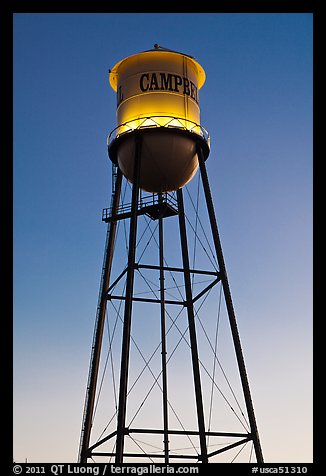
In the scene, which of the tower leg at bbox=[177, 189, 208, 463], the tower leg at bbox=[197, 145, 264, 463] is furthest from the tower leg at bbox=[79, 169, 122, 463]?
the tower leg at bbox=[197, 145, 264, 463]

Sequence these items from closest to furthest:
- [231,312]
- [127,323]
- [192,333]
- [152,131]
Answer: [127,323], [231,312], [192,333], [152,131]

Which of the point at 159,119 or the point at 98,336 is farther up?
the point at 159,119

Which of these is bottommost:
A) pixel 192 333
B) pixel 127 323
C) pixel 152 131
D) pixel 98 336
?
pixel 127 323

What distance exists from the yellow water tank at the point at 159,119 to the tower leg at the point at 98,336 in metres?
1.16

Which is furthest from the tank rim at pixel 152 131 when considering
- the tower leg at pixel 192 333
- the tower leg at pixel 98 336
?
the tower leg at pixel 192 333

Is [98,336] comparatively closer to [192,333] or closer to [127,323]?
[127,323]

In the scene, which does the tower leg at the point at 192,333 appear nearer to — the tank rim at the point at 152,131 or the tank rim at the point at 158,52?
the tank rim at the point at 152,131

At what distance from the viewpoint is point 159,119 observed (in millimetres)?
16797

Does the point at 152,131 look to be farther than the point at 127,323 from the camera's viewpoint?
Yes

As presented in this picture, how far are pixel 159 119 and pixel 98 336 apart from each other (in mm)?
6124

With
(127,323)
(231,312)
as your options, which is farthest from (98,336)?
(231,312)

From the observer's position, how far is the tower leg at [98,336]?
16.1 metres
